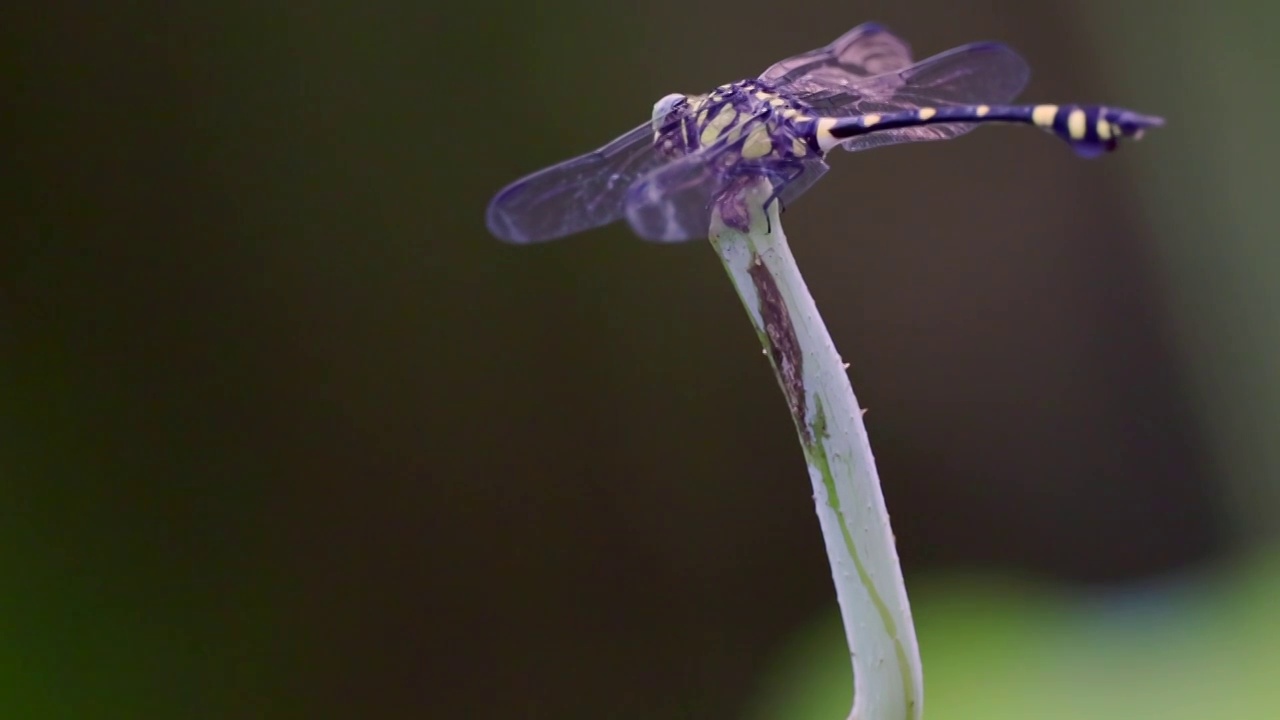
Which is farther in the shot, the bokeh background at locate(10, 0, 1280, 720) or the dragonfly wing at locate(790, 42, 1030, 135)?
the bokeh background at locate(10, 0, 1280, 720)

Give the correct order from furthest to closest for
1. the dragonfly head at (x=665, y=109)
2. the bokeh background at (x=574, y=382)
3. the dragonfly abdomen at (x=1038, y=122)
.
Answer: the bokeh background at (x=574, y=382)
the dragonfly head at (x=665, y=109)
the dragonfly abdomen at (x=1038, y=122)

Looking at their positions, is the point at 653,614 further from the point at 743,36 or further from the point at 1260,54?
the point at 1260,54

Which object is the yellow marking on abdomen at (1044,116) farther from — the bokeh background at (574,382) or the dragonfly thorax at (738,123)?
the bokeh background at (574,382)

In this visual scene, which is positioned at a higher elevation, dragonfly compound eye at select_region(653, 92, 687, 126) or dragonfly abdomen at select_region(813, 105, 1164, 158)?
dragonfly compound eye at select_region(653, 92, 687, 126)

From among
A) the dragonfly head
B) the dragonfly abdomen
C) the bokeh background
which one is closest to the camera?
the dragonfly abdomen

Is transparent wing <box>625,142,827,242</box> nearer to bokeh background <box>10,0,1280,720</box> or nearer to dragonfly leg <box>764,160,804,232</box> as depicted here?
dragonfly leg <box>764,160,804,232</box>

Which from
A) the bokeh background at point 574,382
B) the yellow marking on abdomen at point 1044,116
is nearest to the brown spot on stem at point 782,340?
the yellow marking on abdomen at point 1044,116

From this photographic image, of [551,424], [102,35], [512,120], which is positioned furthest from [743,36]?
[102,35]

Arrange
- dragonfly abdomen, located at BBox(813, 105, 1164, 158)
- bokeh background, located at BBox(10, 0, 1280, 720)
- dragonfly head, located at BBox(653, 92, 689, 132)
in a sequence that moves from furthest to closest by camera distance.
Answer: bokeh background, located at BBox(10, 0, 1280, 720)
dragonfly head, located at BBox(653, 92, 689, 132)
dragonfly abdomen, located at BBox(813, 105, 1164, 158)

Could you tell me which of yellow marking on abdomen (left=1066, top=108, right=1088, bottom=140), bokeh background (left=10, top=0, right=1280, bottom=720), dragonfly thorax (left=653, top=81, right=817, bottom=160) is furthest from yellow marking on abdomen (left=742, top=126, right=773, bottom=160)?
bokeh background (left=10, top=0, right=1280, bottom=720)
